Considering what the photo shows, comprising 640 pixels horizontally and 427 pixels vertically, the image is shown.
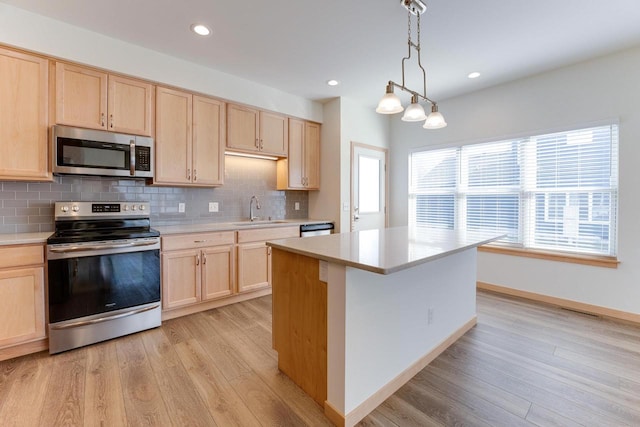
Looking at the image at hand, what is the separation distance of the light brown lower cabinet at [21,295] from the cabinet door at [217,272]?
1.26 m

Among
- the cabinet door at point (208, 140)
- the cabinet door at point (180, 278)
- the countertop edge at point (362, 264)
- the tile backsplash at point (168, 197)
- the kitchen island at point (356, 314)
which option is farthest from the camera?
the cabinet door at point (208, 140)

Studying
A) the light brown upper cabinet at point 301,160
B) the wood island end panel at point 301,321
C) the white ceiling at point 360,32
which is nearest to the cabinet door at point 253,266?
the light brown upper cabinet at point 301,160

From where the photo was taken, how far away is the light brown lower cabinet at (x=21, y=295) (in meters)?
2.12

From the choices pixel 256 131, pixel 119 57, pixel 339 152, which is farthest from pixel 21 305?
pixel 339 152

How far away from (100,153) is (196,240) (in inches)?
45.9

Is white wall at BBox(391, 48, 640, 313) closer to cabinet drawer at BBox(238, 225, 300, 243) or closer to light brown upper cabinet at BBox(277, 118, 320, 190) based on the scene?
light brown upper cabinet at BBox(277, 118, 320, 190)

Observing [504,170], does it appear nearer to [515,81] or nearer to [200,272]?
[515,81]

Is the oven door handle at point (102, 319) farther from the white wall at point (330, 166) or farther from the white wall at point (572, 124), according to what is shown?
the white wall at point (572, 124)

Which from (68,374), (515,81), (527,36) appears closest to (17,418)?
(68,374)

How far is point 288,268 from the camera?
1.90 m

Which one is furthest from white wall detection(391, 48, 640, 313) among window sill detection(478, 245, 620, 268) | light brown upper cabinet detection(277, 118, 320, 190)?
light brown upper cabinet detection(277, 118, 320, 190)

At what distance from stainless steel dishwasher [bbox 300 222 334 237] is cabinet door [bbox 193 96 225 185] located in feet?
4.00

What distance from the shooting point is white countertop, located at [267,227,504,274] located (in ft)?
4.58

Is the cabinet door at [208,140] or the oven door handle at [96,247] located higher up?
the cabinet door at [208,140]
